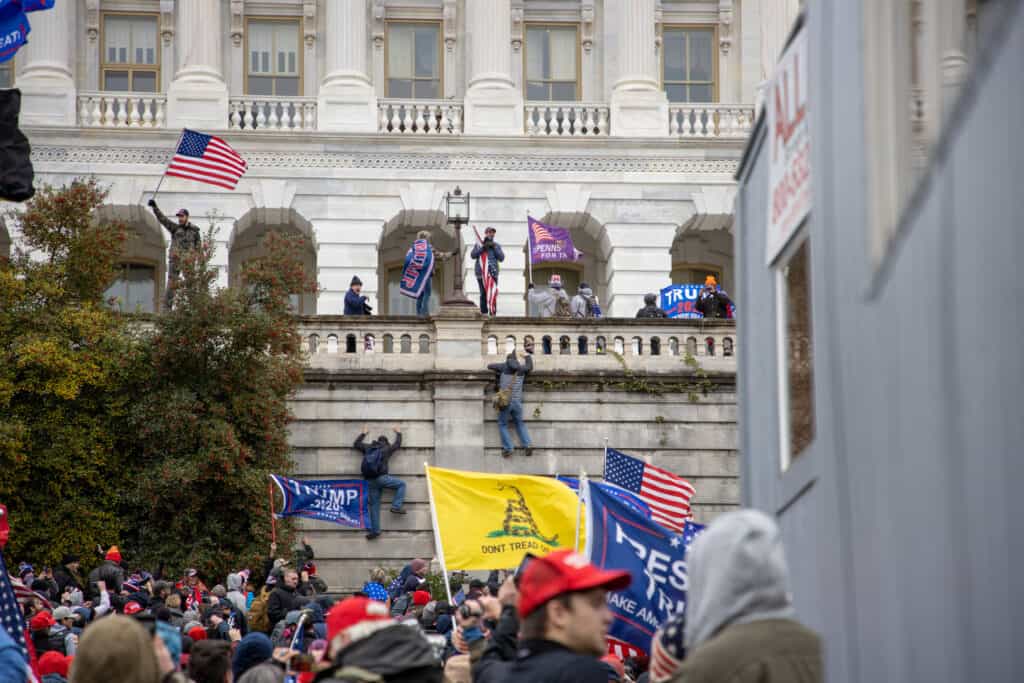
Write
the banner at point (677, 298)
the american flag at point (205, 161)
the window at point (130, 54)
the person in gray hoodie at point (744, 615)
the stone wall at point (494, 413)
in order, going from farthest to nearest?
the window at point (130, 54) < the banner at point (677, 298) < the american flag at point (205, 161) < the stone wall at point (494, 413) < the person in gray hoodie at point (744, 615)

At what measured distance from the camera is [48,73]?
142 feet

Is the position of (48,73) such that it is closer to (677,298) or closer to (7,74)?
(7,74)

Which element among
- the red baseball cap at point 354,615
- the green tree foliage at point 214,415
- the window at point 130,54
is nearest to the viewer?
the red baseball cap at point 354,615

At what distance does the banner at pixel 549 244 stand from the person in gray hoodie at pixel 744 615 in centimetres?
3449

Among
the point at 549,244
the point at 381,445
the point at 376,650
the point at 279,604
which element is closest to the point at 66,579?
the point at 381,445

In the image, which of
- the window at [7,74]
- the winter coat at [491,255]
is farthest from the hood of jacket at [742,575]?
the window at [7,74]

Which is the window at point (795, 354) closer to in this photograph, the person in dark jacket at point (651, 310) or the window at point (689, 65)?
the person in dark jacket at point (651, 310)

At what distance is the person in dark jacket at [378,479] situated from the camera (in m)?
30.8

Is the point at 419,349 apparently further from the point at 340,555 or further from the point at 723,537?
the point at 723,537

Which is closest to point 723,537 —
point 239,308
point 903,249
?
point 903,249

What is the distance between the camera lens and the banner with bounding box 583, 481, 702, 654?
10852 mm

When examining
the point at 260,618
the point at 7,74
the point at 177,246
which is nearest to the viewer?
the point at 260,618

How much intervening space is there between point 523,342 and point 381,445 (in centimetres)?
347

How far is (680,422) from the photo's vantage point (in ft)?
107
